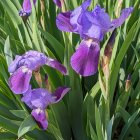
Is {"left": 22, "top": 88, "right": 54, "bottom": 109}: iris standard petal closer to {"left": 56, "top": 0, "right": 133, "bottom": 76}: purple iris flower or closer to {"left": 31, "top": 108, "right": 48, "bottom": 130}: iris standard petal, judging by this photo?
{"left": 31, "top": 108, "right": 48, "bottom": 130}: iris standard petal

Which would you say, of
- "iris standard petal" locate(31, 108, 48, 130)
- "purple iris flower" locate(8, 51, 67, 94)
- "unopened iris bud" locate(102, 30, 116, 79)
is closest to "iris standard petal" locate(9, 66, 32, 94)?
"purple iris flower" locate(8, 51, 67, 94)

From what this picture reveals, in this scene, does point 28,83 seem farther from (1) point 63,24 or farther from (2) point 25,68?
(1) point 63,24

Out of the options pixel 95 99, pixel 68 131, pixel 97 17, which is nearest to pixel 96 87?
pixel 95 99

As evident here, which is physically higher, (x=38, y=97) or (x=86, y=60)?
(x=86, y=60)

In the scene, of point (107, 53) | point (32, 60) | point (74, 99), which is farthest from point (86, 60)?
point (74, 99)

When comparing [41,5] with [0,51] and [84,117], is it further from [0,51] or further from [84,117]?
[84,117]

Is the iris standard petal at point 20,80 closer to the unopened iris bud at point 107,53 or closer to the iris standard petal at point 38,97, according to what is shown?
the iris standard petal at point 38,97
